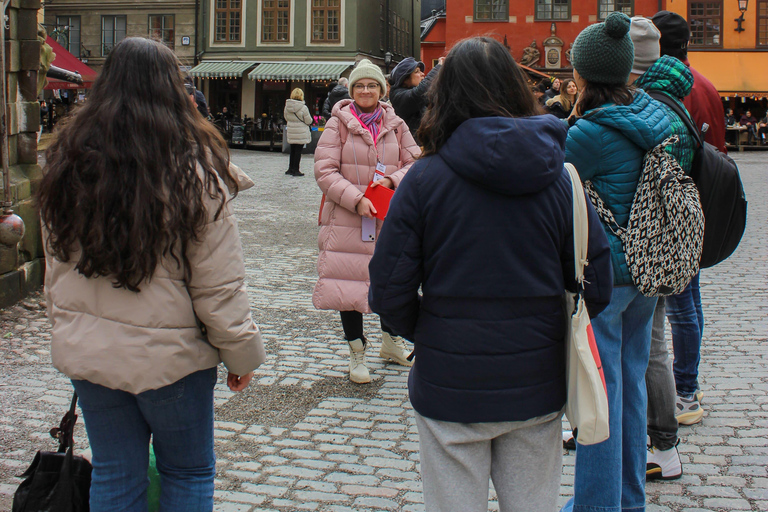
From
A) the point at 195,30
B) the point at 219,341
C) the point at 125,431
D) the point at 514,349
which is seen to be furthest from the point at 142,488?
the point at 195,30

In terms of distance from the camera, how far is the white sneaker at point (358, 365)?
500 centimetres

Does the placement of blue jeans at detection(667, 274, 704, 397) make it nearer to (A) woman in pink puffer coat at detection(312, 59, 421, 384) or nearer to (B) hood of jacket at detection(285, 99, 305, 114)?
(A) woman in pink puffer coat at detection(312, 59, 421, 384)

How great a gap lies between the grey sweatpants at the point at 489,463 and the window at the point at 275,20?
3683 centimetres

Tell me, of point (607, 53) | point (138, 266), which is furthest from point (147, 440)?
point (607, 53)

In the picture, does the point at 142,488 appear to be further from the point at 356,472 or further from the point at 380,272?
the point at 356,472

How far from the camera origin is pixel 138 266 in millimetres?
2266

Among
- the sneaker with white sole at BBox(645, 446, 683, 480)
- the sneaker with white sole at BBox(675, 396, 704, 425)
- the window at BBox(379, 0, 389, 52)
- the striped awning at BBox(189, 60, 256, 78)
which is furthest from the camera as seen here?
the window at BBox(379, 0, 389, 52)

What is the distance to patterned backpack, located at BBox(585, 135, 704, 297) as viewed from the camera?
9.21 feet

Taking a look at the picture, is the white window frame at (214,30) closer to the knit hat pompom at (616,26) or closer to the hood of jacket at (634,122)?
the knit hat pompom at (616,26)

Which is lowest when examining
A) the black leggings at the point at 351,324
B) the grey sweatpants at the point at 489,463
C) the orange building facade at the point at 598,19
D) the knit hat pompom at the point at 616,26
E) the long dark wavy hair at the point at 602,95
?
the black leggings at the point at 351,324

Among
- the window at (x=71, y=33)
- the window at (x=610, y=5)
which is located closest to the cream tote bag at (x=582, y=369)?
the window at (x=610, y=5)

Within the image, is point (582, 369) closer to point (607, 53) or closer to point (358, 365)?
point (607, 53)

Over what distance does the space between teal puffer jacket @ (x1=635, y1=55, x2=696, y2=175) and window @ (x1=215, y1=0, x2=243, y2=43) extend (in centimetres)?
3669

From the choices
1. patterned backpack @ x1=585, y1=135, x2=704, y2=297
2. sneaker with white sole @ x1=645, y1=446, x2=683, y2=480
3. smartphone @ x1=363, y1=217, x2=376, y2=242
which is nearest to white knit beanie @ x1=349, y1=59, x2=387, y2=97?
smartphone @ x1=363, y1=217, x2=376, y2=242
